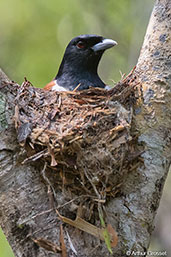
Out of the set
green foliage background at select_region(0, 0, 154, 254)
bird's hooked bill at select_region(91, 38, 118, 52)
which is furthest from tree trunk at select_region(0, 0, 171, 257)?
green foliage background at select_region(0, 0, 154, 254)

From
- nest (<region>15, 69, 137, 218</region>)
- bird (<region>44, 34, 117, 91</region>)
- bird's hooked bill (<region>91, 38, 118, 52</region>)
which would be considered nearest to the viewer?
nest (<region>15, 69, 137, 218</region>)

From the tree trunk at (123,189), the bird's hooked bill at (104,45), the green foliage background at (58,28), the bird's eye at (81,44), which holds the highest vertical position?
the green foliage background at (58,28)

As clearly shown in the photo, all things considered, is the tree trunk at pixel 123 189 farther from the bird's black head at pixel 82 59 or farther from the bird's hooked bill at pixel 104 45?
the bird's black head at pixel 82 59

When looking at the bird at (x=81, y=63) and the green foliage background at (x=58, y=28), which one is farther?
the green foliage background at (x=58, y=28)

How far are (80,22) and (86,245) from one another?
5.89 m

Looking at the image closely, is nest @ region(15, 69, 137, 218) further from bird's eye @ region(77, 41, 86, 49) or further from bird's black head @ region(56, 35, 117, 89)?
bird's eye @ region(77, 41, 86, 49)

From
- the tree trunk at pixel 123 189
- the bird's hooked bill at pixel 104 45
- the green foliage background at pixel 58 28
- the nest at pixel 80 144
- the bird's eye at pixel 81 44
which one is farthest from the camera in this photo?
the green foliage background at pixel 58 28

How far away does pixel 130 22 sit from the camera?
779 centimetres

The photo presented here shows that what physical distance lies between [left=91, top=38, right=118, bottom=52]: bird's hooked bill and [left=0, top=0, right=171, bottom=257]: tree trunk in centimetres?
135

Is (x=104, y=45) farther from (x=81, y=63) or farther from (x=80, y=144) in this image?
(x=80, y=144)

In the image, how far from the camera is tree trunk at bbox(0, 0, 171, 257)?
9.68 ft

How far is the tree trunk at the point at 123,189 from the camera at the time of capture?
9.68 feet

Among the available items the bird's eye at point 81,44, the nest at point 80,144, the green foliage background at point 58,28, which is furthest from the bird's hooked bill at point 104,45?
the green foliage background at point 58,28

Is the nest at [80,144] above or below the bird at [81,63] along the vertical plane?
below
